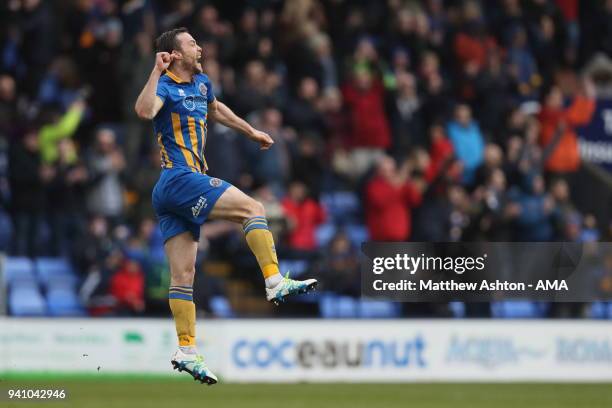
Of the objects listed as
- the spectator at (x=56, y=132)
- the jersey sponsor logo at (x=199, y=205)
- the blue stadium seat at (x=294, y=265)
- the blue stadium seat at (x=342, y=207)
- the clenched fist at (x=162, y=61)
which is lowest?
the jersey sponsor logo at (x=199, y=205)

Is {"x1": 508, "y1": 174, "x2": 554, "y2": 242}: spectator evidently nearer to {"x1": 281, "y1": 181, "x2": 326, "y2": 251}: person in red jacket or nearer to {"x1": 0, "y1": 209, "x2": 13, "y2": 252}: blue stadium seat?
{"x1": 281, "y1": 181, "x2": 326, "y2": 251}: person in red jacket

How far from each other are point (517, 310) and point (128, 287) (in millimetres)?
5400

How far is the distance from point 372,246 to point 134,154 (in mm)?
8606

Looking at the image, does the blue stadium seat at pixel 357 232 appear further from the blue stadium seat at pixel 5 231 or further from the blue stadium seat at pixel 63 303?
the blue stadium seat at pixel 5 231

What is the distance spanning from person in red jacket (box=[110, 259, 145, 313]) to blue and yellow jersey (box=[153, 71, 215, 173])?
7335 mm

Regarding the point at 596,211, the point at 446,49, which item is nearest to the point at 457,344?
the point at 596,211

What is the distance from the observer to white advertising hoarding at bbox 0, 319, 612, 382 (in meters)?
19.4

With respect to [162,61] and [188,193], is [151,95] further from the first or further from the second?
[188,193]

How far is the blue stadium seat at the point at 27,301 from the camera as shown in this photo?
19562 mm

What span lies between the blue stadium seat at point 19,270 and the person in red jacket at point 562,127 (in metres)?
7.77

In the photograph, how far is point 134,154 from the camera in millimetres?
20266

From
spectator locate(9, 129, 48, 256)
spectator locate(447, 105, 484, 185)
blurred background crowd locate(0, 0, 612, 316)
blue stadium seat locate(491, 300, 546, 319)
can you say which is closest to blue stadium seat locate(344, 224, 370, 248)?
blurred background crowd locate(0, 0, 612, 316)

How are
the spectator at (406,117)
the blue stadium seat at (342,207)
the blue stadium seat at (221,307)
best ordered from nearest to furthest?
the blue stadium seat at (221,307) → the blue stadium seat at (342,207) → the spectator at (406,117)

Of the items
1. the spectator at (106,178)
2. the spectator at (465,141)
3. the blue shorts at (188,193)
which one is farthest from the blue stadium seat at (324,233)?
the blue shorts at (188,193)
